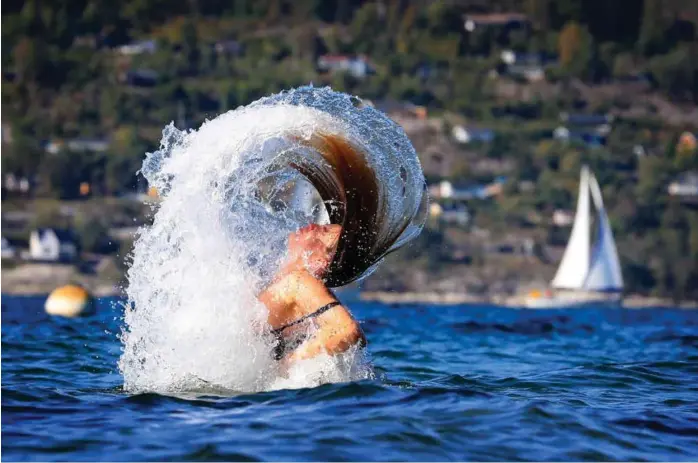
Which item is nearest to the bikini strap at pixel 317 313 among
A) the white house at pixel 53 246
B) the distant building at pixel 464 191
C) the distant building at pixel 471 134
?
the white house at pixel 53 246

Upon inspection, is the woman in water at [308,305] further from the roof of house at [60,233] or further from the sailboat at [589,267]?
the roof of house at [60,233]

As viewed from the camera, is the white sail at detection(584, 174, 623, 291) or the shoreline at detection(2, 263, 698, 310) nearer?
the white sail at detection(584, 174, 623, 291)

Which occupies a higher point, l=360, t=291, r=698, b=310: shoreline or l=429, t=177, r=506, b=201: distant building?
l=429, t=177, r=506, b=201: distant building

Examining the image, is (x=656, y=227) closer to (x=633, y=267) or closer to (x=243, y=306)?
(x=633, y=267)

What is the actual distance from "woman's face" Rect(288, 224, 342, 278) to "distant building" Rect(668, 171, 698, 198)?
546 ft

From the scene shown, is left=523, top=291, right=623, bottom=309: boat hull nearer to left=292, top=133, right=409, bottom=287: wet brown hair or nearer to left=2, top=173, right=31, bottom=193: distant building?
left=292, top=133, right=409, bottom=287: wet brown hair

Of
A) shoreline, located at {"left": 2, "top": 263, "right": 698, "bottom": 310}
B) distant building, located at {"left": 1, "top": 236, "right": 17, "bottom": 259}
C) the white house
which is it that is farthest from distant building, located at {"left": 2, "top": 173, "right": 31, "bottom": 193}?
shoreline, located at {"left": 2, "top": 263, "right": 698, "bottom": 310}

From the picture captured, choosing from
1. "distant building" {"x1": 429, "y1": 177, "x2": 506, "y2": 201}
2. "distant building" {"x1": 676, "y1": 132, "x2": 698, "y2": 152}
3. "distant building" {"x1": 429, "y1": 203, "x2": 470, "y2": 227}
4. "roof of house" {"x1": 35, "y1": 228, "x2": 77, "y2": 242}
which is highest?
"distant building" {"x1": 676, "y1": 132, "x2": 698, "y2": 152}

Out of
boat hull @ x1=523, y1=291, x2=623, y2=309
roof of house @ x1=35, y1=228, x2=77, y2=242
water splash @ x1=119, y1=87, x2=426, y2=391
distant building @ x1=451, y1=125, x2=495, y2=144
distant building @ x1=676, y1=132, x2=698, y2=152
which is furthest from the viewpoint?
distant building @ x1=676, y1=132, x2=698, y2=152

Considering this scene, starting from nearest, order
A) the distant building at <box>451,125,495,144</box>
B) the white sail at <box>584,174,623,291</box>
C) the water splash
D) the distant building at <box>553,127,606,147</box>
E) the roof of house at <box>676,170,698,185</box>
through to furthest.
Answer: the water splash
the white sail at <box>584,174,623,291</box>
the roof of house at <box>676,170,698,185</box>
the distant building at <box>451,125,495,144</box>
the distant building at <box>553,127,606,147</box>

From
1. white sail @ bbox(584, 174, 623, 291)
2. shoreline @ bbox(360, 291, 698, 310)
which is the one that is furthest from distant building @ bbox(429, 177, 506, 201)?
white sail @ bbox(584, 174, 623, 291)

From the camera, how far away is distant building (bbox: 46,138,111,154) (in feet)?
581

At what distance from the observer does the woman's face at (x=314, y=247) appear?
1238 centimetres

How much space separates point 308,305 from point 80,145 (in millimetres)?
174435
